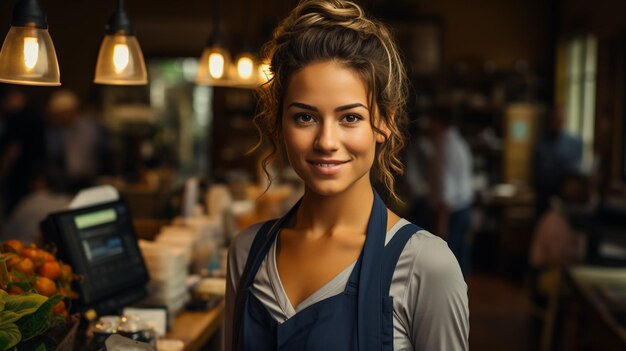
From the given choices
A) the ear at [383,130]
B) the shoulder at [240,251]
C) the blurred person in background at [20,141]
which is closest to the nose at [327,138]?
the ear at [383,130]

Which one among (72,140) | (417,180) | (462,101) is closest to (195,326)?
(417,180)

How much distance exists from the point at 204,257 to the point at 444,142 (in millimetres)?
4301

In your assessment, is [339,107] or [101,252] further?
[101,252]

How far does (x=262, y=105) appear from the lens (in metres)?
1.95

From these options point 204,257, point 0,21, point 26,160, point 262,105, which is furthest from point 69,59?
point 262,105

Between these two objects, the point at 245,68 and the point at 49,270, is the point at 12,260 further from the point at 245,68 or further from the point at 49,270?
the point at 245,68

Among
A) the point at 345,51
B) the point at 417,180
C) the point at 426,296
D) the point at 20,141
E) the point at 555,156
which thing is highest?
the point at 345,51

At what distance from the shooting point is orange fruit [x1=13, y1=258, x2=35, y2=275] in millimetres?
2334

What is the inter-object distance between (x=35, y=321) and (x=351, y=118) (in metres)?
0.84

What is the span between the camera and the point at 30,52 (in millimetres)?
2137

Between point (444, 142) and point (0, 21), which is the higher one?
point (0, 21)

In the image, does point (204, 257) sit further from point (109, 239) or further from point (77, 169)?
point (77, 169)

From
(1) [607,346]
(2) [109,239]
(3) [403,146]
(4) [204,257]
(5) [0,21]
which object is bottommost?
(1) [607,346]

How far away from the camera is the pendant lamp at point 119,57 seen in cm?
267
